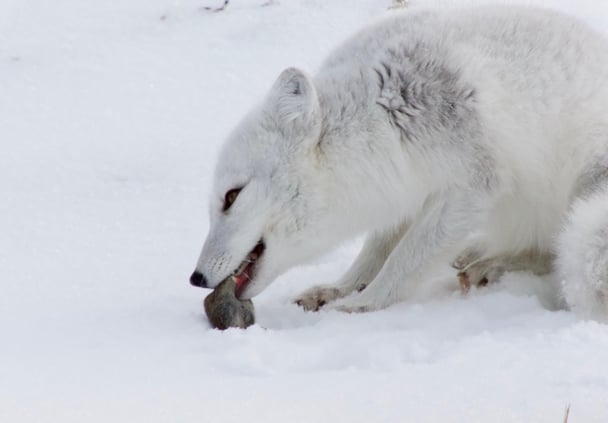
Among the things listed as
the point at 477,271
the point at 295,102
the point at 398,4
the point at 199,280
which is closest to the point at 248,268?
the point at 199,280

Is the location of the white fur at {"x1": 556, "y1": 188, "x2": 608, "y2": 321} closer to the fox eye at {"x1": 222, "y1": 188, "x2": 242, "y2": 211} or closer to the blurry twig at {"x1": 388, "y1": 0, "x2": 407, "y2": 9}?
the fox eye at {"x1": 222, "y1": 188, "x2": 242, "y2": 211}

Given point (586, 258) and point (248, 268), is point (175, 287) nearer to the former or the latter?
point (248, 268)

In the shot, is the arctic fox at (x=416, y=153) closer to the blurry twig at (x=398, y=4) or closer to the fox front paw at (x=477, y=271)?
the fox front paw at (x=477, y=271)

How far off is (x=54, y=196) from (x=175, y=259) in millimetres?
992

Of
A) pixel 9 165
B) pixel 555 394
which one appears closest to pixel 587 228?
pixel 555 394

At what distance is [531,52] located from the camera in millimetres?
4074

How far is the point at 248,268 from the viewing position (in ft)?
12.9

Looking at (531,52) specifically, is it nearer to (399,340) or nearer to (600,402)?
(399,340)

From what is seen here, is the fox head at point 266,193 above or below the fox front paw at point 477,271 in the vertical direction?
above

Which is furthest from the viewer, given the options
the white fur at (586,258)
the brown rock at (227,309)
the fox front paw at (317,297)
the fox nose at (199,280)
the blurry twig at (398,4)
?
the blurry twig at (398,4)

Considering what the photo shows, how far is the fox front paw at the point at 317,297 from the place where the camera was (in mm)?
4184

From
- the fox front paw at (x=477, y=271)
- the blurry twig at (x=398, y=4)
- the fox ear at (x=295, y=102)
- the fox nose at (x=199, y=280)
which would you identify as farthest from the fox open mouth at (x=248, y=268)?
the blurry twig at (x=398, y=4)

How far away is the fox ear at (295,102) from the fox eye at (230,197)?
326 millimetres

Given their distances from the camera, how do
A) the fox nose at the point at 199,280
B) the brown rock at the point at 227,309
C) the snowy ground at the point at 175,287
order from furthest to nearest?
the fox nose at the point at 199,280
the brown rock at the point at 227,309
the snowy ground at the point at 175,287
